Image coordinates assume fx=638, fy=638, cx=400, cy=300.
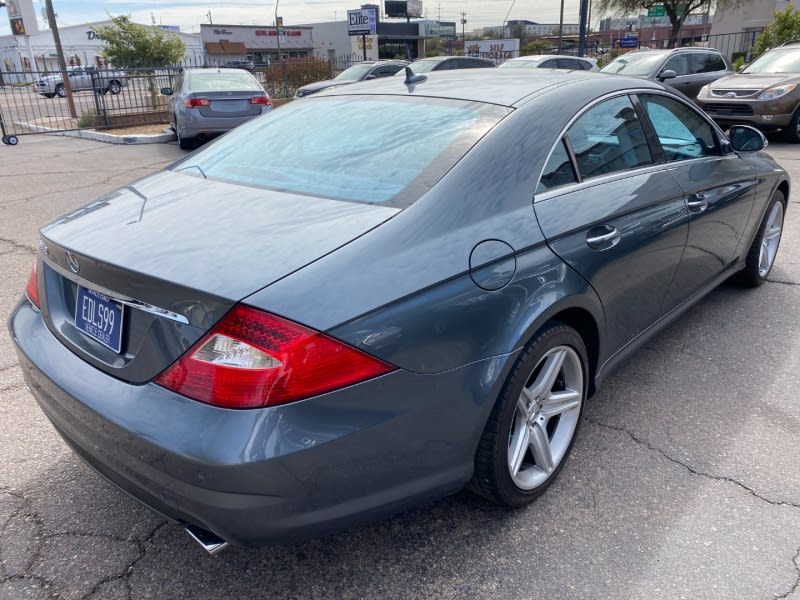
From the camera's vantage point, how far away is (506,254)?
6.93ft

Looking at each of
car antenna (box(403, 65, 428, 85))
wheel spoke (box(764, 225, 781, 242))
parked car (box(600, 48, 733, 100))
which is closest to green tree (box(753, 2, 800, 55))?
parked car (box(600, 48, 733, 100))

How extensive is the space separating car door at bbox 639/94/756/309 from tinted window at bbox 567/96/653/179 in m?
0.21

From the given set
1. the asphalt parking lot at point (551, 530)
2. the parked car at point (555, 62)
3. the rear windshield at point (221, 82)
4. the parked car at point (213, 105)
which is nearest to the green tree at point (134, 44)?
the rear windshield at point (221, 82)

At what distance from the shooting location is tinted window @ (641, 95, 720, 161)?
3.30m

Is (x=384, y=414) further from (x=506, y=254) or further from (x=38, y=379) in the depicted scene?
(x=38, y=379)

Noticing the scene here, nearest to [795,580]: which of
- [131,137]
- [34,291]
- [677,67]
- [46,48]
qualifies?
[34,291]

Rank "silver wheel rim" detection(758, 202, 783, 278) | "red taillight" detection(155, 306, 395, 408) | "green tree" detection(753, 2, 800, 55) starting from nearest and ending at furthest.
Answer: "red taillight" detection(155, 306, 395, 408), "silver wheel rim" detection(758, 202, 783, 278), "green tree" detection(753, 2, 800, 55)

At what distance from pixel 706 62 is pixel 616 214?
13.5 m

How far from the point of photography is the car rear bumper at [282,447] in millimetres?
1658

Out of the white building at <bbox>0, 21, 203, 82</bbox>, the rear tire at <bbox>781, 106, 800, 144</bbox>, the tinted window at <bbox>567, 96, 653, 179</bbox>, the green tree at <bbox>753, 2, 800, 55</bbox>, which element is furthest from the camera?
the white building at <bbox>0, 21, 203, 82</bbox>

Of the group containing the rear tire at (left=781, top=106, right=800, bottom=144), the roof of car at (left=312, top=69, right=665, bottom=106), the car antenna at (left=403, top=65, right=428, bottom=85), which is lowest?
the rear tire at (left=781, top=106, right=800, bottom=144)

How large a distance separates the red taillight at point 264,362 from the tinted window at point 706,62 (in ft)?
47.0

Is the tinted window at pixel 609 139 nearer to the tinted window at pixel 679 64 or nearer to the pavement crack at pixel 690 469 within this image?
the pavement crack at pixel 690 469

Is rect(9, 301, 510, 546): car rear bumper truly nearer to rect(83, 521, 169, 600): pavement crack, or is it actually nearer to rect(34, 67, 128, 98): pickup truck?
rect(83, 521, 169, 600): pavement crack
